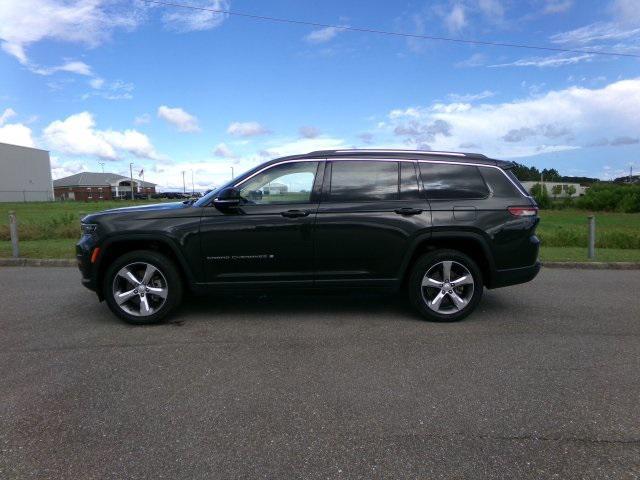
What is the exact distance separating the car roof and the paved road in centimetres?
180

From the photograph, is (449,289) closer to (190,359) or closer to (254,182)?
(254,182)

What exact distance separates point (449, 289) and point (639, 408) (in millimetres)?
2231

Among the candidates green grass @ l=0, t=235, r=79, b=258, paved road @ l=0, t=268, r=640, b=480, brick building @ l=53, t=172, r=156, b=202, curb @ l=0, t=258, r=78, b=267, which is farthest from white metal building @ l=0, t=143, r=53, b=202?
paved road @ l=0, t=268, r=640, b=480

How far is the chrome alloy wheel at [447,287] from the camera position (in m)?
5.25

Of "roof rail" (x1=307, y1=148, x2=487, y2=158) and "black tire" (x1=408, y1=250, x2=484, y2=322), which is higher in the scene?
"roof rail" (x1=307, y1=148, x2=487, y2=158)

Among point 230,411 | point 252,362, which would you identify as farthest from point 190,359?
point 230,411

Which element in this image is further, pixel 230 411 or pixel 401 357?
pixel 401 357

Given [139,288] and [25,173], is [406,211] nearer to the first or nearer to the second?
[139,288]

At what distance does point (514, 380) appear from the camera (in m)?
3.73

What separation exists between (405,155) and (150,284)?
3153 millimetres

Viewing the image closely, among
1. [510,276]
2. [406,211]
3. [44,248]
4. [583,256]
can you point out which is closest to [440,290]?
[510,276]

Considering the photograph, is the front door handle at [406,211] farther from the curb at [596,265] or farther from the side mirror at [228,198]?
the curb at [596,265]

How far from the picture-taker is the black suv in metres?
5.05

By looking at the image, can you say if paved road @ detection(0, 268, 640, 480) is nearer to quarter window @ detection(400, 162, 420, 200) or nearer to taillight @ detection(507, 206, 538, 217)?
taillight @ detection(507, 206, 538, 217)
